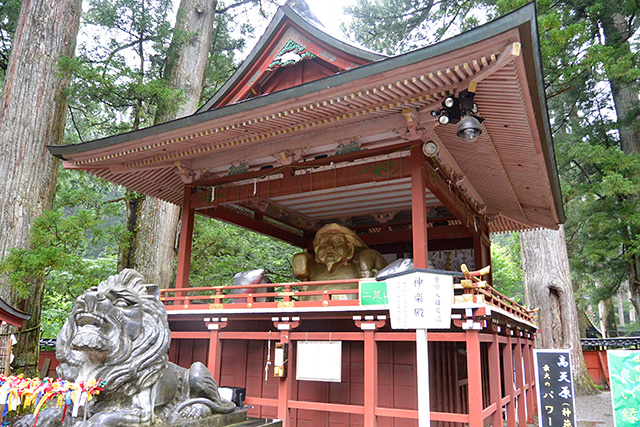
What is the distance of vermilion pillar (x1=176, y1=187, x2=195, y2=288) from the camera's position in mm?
8484

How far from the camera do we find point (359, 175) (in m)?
7.18

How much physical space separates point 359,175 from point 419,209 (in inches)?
48.9

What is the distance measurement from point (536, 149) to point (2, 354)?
9374 millimetres

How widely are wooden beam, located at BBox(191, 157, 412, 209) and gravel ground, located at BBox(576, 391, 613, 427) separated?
278 inches

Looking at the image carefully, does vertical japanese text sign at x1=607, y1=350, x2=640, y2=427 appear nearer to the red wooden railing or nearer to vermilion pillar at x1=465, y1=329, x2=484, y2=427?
the red wooden railing

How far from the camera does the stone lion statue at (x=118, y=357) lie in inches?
155

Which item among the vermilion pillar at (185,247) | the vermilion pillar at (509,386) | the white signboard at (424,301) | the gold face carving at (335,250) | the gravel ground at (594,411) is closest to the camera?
the white signboard at (424,301)

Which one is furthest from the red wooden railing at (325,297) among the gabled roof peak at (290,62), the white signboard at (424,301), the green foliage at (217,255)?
the green foliage at (217,255)

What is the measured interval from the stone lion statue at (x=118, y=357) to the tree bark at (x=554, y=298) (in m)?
11.7

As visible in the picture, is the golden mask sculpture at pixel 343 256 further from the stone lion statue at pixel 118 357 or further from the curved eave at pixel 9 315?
the curved eave at pixel 9 315

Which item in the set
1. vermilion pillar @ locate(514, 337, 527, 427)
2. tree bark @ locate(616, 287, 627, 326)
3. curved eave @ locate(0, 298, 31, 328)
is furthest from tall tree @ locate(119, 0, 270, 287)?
tree bark @ locate(616, 287, 627, 326)

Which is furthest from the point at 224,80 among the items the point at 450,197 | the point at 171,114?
the point at 450,197

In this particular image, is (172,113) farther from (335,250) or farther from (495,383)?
(495,383)

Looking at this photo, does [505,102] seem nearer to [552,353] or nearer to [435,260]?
[552,353]
